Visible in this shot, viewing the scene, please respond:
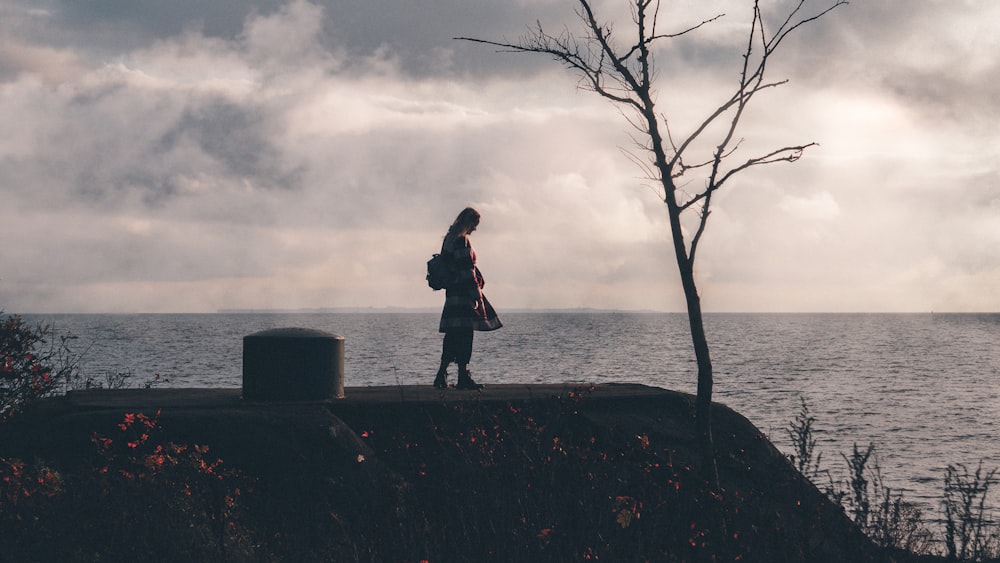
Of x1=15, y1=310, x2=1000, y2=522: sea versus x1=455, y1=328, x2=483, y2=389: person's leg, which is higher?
x1=455, y1=328, x2=483, y2=389: person's leg

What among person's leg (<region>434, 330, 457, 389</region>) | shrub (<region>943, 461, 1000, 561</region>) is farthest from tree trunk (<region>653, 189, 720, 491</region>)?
person's leg (<region>434, 330, 457, 389</region>)

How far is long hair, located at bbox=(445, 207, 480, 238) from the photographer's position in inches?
344

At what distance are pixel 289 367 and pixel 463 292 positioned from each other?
1.95 m

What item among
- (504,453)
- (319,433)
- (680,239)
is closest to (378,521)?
(504,453)

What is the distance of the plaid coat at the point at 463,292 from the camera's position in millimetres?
8781

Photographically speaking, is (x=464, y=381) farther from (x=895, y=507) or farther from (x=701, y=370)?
(x=895, y=507)

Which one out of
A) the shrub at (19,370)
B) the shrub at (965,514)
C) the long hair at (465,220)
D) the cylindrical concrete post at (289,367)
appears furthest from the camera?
the long hair at (465,220)

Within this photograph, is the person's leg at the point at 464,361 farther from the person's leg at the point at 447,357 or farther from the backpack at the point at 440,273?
the backpack at the point at 440,273

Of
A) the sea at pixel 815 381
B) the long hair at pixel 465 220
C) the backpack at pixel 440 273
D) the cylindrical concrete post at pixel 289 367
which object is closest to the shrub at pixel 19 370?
the sea at pixel 815 381

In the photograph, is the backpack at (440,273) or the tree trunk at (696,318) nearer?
the tree trunk at (696,318)

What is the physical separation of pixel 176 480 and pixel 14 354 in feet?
11.8

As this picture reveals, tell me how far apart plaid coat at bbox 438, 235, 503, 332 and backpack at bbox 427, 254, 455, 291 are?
0.05m

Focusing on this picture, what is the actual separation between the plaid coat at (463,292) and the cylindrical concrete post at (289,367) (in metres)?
1.38

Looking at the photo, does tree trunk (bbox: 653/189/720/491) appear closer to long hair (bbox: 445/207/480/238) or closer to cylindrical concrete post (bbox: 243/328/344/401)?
long hair (bbox: 445/207/480/238)
